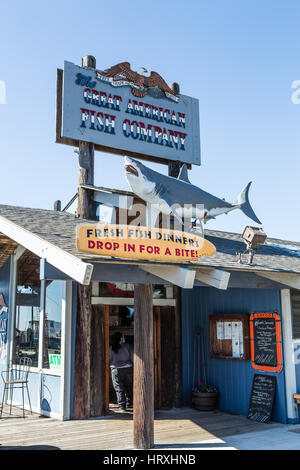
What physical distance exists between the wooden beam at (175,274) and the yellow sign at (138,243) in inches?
6.9

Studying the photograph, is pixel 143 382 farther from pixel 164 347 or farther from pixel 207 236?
pixel 207 236

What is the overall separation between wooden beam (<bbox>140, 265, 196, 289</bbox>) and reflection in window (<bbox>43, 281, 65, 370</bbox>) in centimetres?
258

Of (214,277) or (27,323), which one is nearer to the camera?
(214,277)

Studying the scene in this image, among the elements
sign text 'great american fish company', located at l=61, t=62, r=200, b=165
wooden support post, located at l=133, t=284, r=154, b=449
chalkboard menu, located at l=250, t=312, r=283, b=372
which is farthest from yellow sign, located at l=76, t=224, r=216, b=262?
sign text 'great american fish company', located at l=61, t=62, r=200, b=165

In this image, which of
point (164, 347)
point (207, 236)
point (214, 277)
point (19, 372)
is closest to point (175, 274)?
point (214, 277)

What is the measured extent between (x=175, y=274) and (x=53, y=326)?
10.7 ft

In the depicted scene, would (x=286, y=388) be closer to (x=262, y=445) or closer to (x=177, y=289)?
(x=262, y=445)

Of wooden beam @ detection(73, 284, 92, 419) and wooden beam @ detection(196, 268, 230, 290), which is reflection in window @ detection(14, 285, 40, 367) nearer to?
wooden beam @ detection(73, 284, 92, 419)

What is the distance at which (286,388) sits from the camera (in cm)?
788

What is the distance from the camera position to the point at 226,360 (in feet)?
29.8

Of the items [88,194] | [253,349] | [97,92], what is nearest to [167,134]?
[97,92]

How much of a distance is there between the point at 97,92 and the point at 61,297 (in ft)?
13.7

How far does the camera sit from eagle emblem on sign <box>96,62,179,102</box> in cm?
984

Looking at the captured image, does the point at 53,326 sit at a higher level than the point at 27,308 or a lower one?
lower
